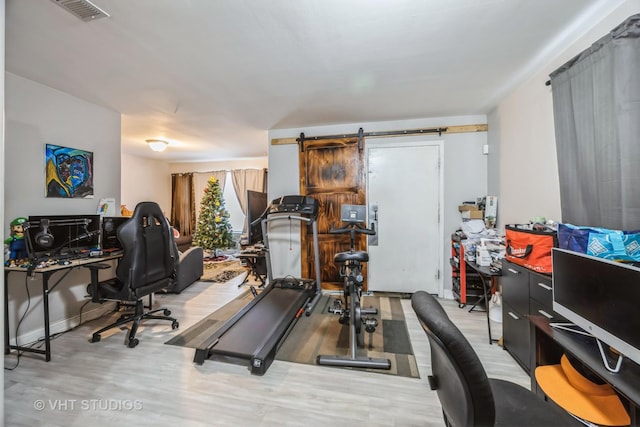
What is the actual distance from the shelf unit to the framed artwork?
431 centimetres

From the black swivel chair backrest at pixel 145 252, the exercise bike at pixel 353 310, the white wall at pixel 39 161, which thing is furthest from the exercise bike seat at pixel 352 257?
the white wall at pixel 39 161

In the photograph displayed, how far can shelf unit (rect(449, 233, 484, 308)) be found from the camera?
3191 millimetres

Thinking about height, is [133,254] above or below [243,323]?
above

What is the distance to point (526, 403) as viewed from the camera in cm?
111

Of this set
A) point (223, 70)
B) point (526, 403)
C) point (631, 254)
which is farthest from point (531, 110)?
point (223, 70)

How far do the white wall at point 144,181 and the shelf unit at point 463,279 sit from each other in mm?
6894

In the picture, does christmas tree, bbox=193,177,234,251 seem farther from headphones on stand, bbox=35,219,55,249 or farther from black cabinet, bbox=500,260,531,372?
black cabinet, bbox=500,260,531,372

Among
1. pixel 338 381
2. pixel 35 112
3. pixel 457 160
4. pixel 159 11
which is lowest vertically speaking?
pixel 338 381

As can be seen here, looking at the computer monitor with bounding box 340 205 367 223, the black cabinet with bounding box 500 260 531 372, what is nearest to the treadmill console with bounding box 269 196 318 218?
the computer monitor with bounding box 340 205 367 223

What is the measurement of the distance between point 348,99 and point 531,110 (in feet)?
5.79

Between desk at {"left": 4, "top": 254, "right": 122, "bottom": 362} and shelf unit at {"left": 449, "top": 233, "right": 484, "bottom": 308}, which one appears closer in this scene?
desk at {"left": 4, "top": 254, "right": 122, "bottom": 362}

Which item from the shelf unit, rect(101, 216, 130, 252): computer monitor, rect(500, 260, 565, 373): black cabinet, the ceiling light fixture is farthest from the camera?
the ceiling light fixture

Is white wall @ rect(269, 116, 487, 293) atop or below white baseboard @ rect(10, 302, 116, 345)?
atop

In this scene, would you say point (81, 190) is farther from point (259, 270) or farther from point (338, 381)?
point (338, 381)
